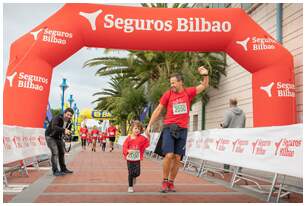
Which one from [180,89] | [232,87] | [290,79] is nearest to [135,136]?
[180,89]

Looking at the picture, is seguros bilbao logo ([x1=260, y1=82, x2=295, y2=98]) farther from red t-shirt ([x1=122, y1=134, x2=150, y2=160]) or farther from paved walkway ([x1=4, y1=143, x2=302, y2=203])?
red t-shirt ([x1=122, y1=134, x2=150, y2=160])

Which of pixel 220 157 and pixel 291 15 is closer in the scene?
pixel 220 157

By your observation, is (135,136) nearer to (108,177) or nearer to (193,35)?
(108,177)

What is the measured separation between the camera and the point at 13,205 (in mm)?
5465

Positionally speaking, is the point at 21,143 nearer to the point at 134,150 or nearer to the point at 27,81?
the point at 27,81

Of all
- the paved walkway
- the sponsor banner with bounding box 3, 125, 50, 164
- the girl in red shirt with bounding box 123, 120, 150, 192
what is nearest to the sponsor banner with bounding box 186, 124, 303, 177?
the paved walkway

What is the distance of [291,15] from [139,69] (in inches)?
511

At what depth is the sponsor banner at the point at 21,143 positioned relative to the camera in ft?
28.9

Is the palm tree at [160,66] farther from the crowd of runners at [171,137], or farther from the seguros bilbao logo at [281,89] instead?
the crowd of runners at [171,137]

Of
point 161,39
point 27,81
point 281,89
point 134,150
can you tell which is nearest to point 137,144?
point 134,150

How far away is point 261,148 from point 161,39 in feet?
21.7

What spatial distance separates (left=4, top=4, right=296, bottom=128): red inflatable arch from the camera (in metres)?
12.7

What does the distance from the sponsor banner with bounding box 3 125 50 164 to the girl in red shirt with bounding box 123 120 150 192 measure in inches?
97.6

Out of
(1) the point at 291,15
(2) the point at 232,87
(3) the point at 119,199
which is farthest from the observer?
(2) the point at 232,87
